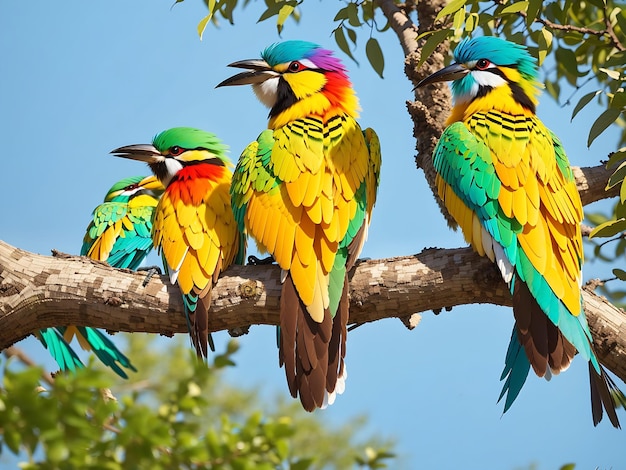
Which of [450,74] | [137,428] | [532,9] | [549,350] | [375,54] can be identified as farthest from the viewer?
[375,54]

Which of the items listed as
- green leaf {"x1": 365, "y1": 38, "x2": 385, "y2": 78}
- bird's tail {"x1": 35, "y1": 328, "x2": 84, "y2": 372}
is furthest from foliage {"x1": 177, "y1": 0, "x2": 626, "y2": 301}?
bird's tail {"x1": 35, "y1": 328, "x2": 84, "y2": 372}

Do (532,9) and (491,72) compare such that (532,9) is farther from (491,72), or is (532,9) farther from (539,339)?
(539,339)

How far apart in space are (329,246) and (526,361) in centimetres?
110

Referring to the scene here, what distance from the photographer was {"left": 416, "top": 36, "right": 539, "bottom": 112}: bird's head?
14.7 ft

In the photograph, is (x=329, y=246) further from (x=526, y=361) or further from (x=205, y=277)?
(x=526, y=361)

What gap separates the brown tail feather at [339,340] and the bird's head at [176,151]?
148cm

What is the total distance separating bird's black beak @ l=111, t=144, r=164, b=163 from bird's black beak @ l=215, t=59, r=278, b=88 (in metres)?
0.53

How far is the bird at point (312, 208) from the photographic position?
11.9 feet

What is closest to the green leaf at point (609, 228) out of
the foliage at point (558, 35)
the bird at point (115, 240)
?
the foliage at point (558, 35)

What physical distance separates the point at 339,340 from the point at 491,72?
1749 mm

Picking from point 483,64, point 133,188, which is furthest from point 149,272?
point 133,188

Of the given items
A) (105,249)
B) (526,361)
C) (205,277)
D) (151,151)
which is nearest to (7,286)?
(205,277)

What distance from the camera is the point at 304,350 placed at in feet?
11.9

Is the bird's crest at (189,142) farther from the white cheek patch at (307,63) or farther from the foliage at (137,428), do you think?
the foliage at (137,428)
